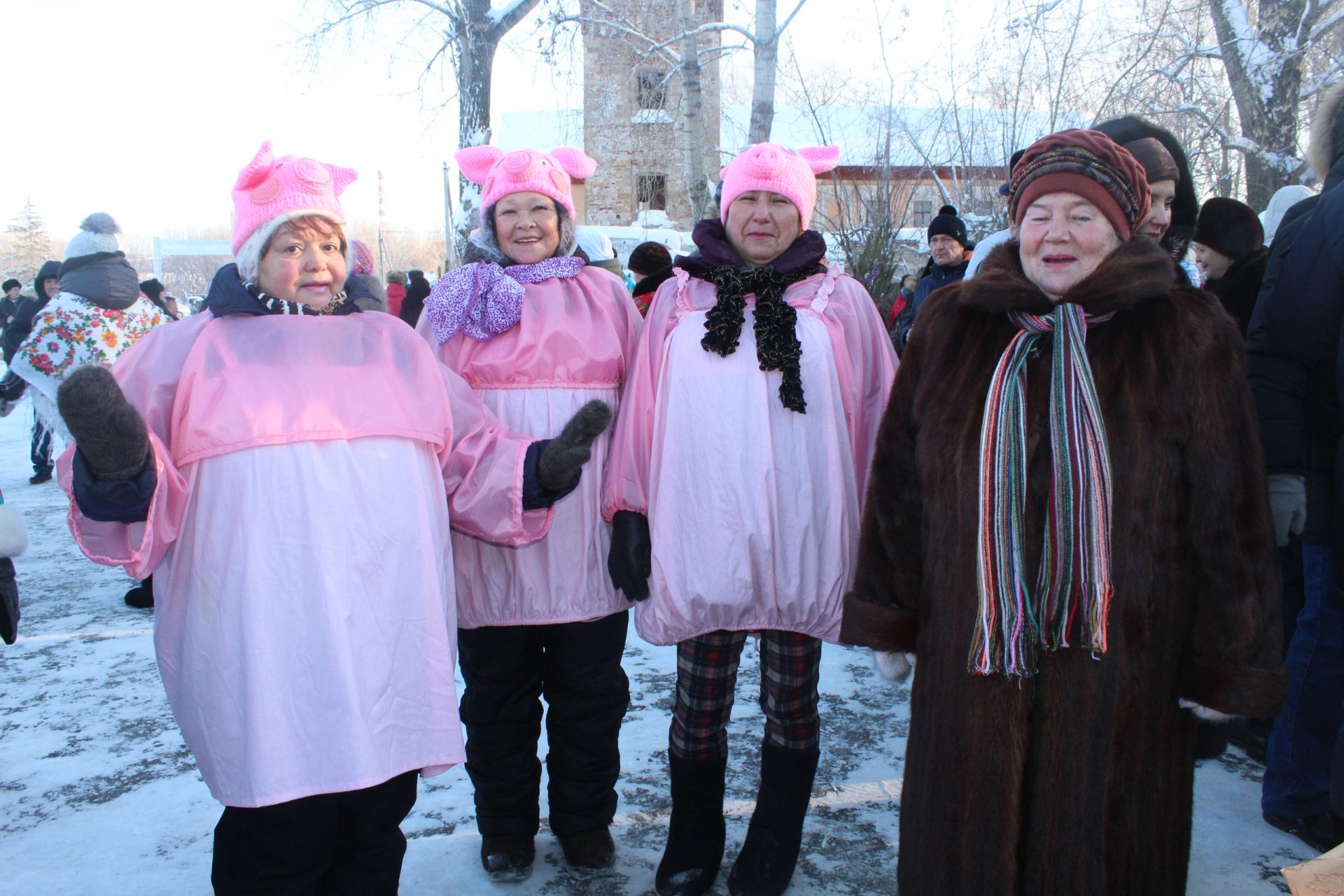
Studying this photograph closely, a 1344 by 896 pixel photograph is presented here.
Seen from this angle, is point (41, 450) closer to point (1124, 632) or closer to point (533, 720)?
point (533, 720)

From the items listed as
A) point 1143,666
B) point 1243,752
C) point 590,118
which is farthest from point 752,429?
point 590,118

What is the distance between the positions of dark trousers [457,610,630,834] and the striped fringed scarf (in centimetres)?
113

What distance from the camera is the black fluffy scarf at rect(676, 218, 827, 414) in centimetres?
230

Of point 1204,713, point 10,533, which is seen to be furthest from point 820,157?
point 10,533

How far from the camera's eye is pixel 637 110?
57.9 ft

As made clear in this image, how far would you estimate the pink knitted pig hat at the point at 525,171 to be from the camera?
8.30ft

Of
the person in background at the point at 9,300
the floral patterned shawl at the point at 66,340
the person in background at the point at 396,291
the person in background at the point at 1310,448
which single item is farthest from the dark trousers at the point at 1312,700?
the person in background at the point at 9,300

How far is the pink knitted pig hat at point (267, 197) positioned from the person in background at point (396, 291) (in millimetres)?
6697

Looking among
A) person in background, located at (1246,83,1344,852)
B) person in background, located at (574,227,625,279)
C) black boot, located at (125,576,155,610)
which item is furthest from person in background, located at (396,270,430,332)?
person in background, located at (1246,83,1344,852)

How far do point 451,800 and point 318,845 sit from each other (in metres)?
1.02

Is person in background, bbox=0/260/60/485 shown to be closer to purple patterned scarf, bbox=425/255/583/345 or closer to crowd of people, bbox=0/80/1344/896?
purple patterned scarf, bbox=425/255/583/345

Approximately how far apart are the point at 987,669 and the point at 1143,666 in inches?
10.8

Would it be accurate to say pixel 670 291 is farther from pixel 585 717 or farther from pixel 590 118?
pixel 590 118

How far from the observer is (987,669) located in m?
1.75
